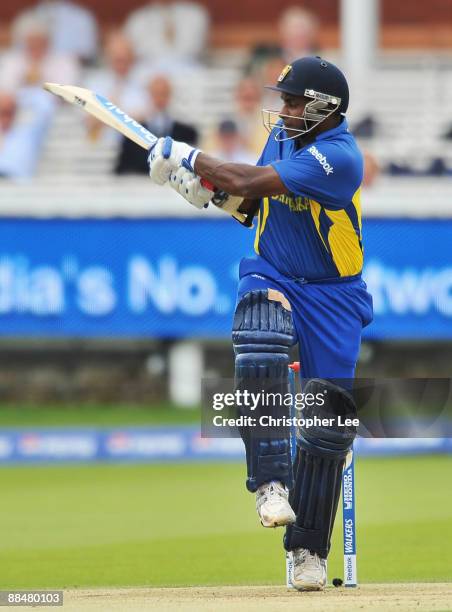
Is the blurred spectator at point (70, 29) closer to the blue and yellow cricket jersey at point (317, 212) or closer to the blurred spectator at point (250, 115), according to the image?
the blurred spectator at point (250, 115)

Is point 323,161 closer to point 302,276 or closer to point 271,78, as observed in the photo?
point 302,276

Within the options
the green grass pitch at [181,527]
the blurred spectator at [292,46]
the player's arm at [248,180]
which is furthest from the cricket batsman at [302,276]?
the blurred spectator at [292,46]

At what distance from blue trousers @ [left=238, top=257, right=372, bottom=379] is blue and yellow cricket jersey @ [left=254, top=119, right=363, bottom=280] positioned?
5 cm

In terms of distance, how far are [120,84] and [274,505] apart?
390 inches

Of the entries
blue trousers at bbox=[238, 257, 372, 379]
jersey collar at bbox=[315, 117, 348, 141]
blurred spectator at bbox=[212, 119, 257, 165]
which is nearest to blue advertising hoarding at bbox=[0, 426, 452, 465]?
blurred spectator at bbox=[212, 119, 257, 165]

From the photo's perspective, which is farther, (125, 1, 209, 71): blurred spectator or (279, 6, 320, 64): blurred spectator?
(125, 1, 209, 71): blurred spectator

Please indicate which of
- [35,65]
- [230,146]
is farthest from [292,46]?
[35,65]

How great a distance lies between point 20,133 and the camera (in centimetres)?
1519

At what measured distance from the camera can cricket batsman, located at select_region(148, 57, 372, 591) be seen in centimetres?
634

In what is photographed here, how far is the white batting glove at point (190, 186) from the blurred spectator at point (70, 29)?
35.3ft

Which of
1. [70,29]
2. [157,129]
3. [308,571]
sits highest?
[70,29]

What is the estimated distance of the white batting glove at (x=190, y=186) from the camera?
641 cm

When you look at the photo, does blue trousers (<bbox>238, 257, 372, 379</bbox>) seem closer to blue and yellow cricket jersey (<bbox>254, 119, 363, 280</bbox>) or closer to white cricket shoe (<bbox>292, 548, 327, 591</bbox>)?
blue and yellow cricket jersey (<bbox>254, 119, 363, 280</bbox>)

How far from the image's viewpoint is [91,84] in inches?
621
